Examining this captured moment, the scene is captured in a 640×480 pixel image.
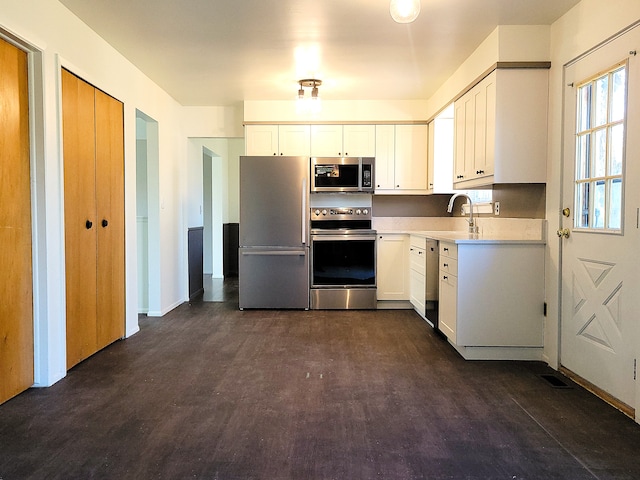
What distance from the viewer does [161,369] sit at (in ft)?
9.84

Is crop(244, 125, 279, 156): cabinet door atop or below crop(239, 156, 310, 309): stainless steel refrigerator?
atop

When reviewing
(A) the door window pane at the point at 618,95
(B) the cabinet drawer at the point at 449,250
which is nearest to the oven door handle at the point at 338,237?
(B) the cabinet drawer at the point at 449,250

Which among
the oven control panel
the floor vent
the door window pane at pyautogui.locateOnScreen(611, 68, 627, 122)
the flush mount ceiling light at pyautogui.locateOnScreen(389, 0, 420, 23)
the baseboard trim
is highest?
the flush mount ceiling light at pyautogui.locateOnScreen(389, 0, 420, 23)

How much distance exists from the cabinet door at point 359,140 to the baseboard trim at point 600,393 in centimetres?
303

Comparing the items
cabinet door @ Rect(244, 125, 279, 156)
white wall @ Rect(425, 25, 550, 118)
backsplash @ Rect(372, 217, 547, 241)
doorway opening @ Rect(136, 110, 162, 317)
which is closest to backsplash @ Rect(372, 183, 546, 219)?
backsplash @ Rect(372, 217, 547, 241)

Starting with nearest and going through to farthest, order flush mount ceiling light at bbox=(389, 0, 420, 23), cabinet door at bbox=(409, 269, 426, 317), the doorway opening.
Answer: flush mount ceiling light at bbox=(389, 0, 420, 23) → cabinet door at bbox=(409, 269, 426, 317) → the doorway opening

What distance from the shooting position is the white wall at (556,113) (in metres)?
2.74

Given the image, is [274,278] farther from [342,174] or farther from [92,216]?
[92,216]

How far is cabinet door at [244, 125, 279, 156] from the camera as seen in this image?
16.8ft

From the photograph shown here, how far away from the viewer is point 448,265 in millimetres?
3467

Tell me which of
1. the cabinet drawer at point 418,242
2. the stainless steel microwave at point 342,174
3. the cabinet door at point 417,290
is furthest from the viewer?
the stainless steel microwave at point 342,174

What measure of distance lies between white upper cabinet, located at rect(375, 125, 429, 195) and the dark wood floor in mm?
2175

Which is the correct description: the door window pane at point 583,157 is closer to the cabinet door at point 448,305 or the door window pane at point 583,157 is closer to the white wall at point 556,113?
the white wall at point 556,113

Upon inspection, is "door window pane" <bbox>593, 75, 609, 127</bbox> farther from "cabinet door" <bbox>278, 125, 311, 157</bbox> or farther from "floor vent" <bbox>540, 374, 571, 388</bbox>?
"cabinet door" <bbox>278, 125, 311, 157</bbox>
